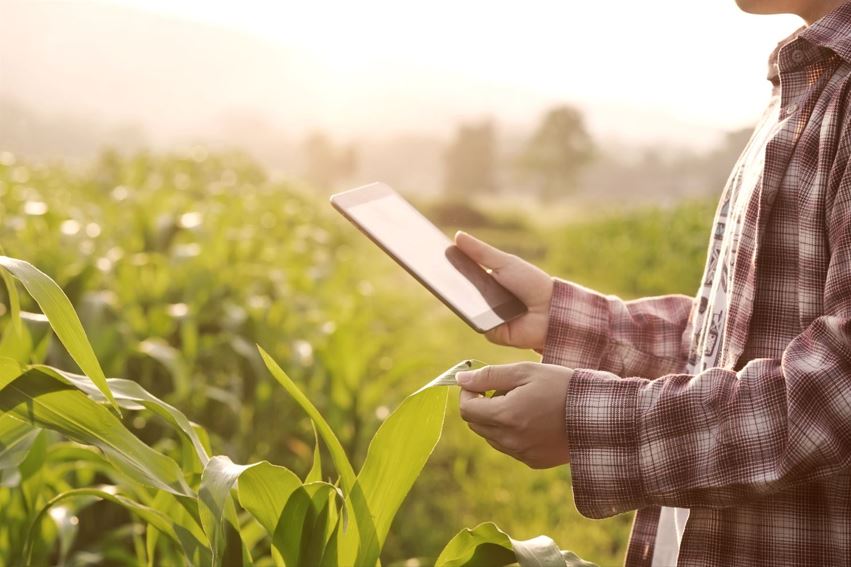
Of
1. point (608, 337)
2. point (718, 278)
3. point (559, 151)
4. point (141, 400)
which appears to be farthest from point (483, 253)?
point (559, 151)

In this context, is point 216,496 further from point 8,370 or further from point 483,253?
point 483,253

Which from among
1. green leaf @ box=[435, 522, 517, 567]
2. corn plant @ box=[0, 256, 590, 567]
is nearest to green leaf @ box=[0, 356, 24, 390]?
corn plant @ box=[0, 256, 590, 567]

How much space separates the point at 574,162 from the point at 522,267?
2673 cm

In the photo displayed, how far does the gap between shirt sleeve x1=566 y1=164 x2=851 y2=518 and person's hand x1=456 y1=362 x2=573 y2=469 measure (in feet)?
0.06

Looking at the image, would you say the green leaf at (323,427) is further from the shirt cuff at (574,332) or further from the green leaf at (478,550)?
the shirt cuff at (574,332)

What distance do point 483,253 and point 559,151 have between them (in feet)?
88.8

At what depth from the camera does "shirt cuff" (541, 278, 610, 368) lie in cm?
139

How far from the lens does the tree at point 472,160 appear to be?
2822 centimetres

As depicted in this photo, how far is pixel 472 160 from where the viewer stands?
2833 cm

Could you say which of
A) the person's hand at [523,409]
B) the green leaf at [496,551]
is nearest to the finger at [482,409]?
the person's hand at [523,409]

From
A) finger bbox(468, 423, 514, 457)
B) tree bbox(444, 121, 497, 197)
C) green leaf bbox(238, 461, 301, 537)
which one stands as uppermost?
finger bbox(468, 423, 514, 457)

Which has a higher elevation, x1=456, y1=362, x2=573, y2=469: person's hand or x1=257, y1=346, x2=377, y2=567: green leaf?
x1=456, y1=362, x2=573, y2=469: person's hand

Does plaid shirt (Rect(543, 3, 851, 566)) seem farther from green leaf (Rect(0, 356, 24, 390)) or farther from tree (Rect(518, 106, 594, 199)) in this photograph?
tree (Rect(518, 106, 594, 199))

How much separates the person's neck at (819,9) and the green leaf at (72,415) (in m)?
0.91
